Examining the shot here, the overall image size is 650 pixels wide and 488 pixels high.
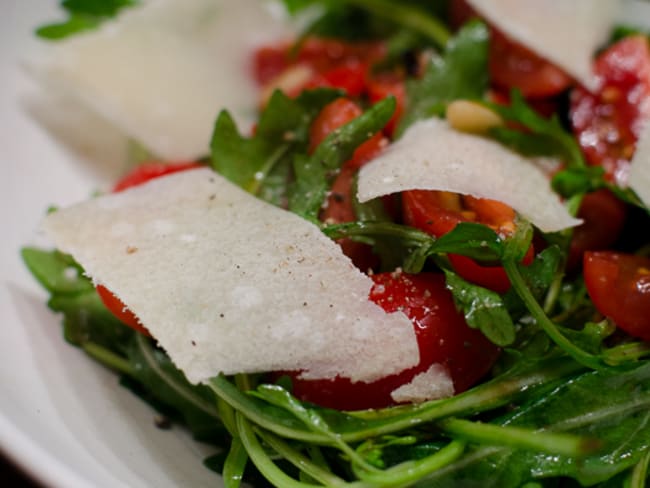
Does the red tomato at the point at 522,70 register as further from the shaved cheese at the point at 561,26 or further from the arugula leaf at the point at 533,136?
the arugula leaf at the point at 533,136

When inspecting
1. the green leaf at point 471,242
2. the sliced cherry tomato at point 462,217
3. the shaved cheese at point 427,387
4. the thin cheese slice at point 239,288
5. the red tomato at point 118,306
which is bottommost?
the red tomato at point 118,306

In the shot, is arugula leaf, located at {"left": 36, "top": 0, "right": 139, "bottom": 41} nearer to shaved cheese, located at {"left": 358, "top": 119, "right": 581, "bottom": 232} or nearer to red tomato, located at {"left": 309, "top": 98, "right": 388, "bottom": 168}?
red tomato, located at {"left": 309, "top": 98, "right": 388, "bottom": 168}

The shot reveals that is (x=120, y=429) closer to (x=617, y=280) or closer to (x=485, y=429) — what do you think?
(x=485, y=429)

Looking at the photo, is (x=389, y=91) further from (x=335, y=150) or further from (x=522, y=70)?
(x=335, y=150)

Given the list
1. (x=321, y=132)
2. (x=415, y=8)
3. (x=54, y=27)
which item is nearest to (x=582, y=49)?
(x=415, y=8)

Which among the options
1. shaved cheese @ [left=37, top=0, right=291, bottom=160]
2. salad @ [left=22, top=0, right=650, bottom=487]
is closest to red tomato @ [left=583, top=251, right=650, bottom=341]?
salad @ [left=22, top=0, right=650, bottom=487]

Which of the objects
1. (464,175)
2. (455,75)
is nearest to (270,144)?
(464,175)

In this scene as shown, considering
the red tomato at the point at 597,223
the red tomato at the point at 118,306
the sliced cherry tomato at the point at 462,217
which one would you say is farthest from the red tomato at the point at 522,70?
the red tomato at the point at 118,306

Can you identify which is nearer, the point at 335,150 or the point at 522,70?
the point at 335,150
